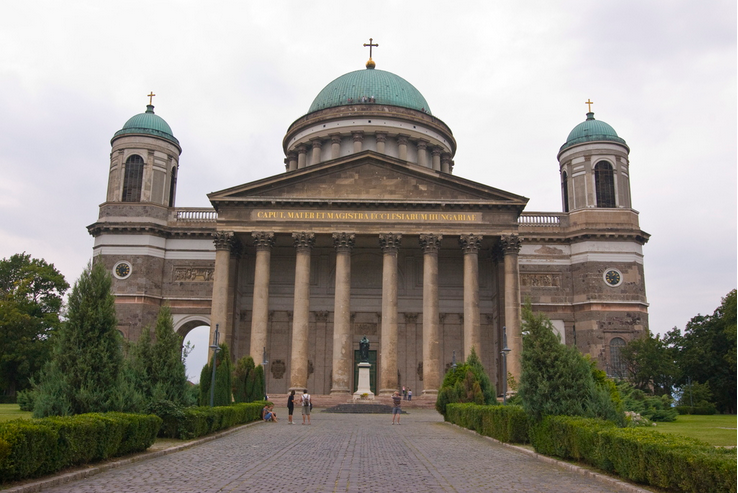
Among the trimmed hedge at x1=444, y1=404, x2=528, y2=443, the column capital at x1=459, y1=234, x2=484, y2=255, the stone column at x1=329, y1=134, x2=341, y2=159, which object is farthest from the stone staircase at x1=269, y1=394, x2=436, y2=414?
the stone column at x1=329, y1=134, x2=341, y2=159

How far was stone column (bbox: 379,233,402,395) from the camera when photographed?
41.2 metres

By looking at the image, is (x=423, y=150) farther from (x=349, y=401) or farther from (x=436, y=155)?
(x=349, y=401)

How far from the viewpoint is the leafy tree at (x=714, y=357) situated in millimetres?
45188

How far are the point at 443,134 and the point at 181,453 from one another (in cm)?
4712

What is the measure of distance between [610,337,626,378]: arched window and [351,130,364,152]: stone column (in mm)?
24777

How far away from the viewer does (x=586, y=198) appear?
174ft

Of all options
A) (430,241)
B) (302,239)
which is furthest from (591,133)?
(302,239)

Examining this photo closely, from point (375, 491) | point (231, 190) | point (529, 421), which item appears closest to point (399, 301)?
point (231, 190)

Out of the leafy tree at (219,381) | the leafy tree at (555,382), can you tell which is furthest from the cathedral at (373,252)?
the leafy tree at (555,382)

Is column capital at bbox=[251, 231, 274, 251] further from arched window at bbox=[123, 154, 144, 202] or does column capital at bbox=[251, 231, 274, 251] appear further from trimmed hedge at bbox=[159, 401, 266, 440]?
trimmed hedge at bbox=[159, 401, 266, 440]

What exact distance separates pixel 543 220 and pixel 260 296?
24.0 m

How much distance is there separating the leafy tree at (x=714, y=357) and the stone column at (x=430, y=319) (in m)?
16.8

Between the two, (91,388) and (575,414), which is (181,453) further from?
(575,414)

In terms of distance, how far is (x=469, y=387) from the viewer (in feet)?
97.0
